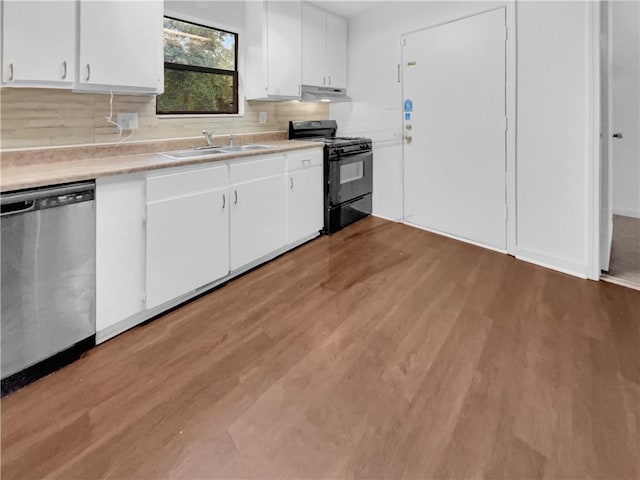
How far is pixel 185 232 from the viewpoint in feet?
7.68

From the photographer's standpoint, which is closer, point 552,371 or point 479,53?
point 552,371

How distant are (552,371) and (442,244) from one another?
201 cm

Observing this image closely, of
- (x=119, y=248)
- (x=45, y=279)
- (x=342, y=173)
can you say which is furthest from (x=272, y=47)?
(x=45, y=279)

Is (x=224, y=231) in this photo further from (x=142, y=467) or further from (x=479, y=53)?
(x=479, y=53)

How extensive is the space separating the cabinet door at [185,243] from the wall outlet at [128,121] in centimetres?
82

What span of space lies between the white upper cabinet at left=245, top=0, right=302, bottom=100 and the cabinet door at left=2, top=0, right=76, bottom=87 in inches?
67.8

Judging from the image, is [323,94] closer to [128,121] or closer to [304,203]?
[304,203]

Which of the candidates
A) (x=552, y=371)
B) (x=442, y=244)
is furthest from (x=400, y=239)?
(x=552, y=371)

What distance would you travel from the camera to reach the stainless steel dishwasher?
1.56 metres

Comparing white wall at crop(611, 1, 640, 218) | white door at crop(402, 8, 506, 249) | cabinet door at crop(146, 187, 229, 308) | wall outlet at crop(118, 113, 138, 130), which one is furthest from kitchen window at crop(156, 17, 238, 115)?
white wall at crop(611, 1, 640, 218)

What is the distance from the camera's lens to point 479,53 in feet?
10.8

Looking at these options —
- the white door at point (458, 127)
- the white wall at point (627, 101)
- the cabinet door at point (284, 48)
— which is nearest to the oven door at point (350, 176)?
the white door at point (458, 127)

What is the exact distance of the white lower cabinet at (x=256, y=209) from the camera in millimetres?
2730

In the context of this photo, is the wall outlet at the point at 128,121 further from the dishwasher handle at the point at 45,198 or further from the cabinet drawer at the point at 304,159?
the cabinet drawer at the point at 304,159
